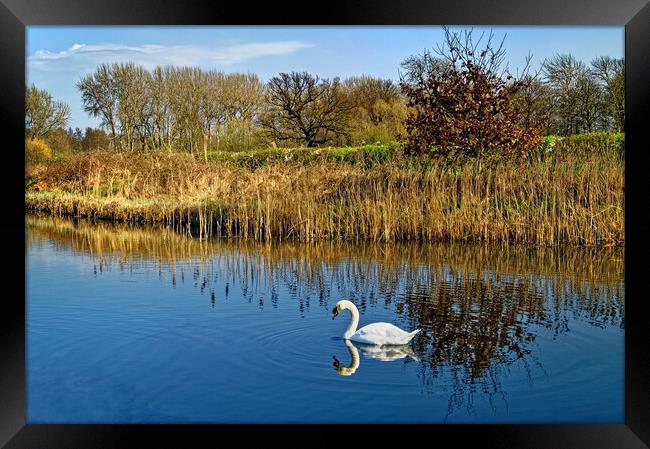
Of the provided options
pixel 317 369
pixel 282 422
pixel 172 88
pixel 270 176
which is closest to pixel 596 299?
pixel 317 369

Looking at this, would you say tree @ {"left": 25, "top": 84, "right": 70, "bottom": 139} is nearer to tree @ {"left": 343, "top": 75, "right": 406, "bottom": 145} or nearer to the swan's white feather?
tree @ {"left": 343, "top": 75, "right": 406, "bottom": 145}

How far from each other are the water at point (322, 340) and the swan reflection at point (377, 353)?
0.02 m

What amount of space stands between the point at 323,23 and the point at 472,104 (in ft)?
28.6

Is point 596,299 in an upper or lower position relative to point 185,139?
lower

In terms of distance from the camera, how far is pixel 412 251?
10.5 m

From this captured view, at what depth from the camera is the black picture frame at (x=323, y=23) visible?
13.6 ft

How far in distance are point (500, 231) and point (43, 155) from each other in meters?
11.6

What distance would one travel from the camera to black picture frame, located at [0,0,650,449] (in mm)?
4152

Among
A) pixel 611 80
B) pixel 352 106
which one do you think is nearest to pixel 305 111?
pixel 352 106

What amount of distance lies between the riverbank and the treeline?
2.67 ft

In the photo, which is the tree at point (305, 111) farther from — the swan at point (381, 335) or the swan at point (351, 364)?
the swan at point (351, 364)

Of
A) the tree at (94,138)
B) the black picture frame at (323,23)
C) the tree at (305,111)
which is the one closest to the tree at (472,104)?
the tree at (305,111)

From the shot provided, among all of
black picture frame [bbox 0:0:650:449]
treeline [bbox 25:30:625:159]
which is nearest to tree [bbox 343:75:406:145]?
treeline [bbox 25:30:625:159]
